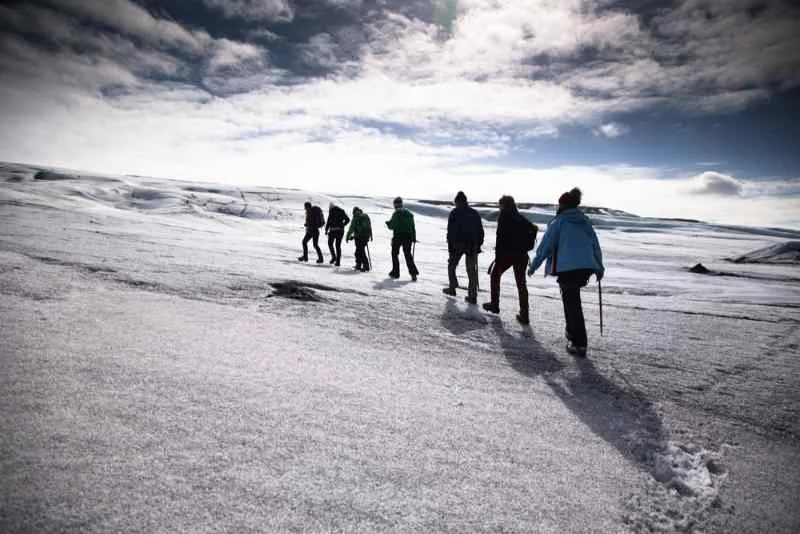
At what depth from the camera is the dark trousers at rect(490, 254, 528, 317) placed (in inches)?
245

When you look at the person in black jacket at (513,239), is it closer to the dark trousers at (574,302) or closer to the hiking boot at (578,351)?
the dark trousers at (574,302)

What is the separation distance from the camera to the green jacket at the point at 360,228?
36.6 feet

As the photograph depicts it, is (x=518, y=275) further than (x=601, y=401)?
Yes

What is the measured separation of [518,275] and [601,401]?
298 cm

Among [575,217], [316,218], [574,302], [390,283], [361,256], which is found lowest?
[390,283]

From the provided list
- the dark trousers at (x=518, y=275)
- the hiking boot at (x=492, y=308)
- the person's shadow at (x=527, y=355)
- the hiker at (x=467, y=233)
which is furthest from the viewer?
the hiker at (x=467, y=233)

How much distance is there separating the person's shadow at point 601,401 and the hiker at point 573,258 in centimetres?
41

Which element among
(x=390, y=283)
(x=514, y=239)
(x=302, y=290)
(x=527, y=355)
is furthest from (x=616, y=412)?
(x=390, y=283)

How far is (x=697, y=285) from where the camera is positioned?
1198cm

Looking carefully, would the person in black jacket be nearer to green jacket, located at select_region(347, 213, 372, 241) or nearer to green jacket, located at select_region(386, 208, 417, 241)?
green jacket, located at select_region(386, 208, 417, 241)

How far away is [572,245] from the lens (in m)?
5.04

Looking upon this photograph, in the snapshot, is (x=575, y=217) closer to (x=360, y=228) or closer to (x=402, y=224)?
(x=402, y=224)

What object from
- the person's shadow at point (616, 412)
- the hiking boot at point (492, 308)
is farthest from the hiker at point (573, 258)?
the hiking boot at point (492, 308)

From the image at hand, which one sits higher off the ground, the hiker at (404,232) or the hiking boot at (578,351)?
the hiker at (404,232)
